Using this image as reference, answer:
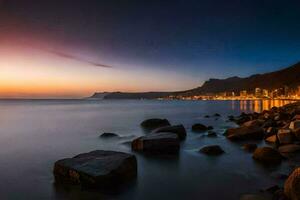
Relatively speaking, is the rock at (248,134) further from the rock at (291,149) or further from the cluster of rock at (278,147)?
the rock at (291,149)

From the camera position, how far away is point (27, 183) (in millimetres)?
12141

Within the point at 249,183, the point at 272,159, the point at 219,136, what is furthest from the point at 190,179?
the point at 219,136

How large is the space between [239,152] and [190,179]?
5.61 m

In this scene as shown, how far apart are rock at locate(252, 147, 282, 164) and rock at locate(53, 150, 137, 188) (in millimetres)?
6024

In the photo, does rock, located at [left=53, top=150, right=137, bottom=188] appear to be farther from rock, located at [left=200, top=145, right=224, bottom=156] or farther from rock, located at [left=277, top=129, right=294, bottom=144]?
rock, located at [left=277, top=129, right=294, bottom=144]

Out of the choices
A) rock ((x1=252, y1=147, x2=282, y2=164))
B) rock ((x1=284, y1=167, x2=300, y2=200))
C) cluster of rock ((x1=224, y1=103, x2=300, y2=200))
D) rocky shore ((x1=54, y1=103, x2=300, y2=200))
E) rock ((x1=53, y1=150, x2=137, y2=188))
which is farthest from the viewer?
rock ((x1=252, y1=147, x2=282, y2=164))

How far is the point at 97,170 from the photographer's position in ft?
34.9

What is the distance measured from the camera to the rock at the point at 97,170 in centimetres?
1046

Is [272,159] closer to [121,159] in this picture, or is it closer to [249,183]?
[249,183]

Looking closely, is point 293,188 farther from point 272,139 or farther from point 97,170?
point 272,139

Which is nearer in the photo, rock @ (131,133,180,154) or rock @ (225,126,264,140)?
rock @ (131,133,180,154)

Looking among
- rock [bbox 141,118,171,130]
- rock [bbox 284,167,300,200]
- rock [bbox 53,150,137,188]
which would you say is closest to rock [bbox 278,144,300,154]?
rock [bbox 284,167,300,200]

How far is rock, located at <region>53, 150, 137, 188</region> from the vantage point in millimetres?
A: 10461

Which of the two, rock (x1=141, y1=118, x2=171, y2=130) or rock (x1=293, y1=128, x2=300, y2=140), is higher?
rock (x1=293, y1=128, x2=300, y2=140)
